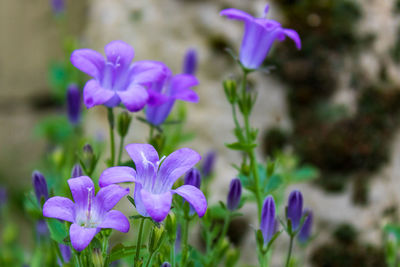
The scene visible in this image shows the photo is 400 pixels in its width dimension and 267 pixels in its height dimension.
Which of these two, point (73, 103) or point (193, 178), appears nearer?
point (193, 178)

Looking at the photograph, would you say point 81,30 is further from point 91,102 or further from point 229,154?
point 91,102

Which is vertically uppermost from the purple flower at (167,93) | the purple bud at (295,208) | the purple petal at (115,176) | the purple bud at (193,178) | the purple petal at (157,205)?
the purple flower at (167,93)

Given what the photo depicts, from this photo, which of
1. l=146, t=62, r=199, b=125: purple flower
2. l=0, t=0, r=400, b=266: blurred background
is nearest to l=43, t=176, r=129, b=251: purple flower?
l=146, t=62, r=199, b=125: purple flower

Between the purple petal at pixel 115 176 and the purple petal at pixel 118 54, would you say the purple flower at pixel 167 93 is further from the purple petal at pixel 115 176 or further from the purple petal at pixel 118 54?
the purple petal at pixel 115 176

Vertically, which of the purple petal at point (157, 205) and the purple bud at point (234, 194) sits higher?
the purple petal at point (157, 205)

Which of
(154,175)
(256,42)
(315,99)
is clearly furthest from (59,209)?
(315,99)

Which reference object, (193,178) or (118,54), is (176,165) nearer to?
(193,178)

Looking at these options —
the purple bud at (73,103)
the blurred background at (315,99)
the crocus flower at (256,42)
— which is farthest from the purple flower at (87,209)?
the blurred background at (315,99)

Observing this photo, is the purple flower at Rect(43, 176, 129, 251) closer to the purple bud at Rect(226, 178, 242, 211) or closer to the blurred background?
the purple bud at Rect(226, 178, 242, 211)
